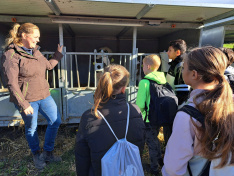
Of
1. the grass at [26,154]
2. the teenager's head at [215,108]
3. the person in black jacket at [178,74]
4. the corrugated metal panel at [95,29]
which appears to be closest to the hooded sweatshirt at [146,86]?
the person in black jacket at [178,74]

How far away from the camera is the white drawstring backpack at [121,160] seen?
1178mm

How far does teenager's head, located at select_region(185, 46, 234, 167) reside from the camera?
2.97 ft

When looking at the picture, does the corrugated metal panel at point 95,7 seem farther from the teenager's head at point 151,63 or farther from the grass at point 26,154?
the grass at point 26,154

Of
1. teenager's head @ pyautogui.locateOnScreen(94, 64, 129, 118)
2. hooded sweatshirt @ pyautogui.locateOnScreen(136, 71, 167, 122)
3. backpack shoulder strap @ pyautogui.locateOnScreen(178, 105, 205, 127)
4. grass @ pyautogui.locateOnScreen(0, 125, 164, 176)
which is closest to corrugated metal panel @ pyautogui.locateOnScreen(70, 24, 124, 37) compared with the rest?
hooded sweatshirt @ pyautogui.locateOnScreen(136, 71, 167, 122)

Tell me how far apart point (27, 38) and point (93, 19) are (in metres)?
1.22

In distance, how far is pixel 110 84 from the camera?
Answer: 1213mm

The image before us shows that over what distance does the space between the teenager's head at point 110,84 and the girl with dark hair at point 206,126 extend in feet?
1.55

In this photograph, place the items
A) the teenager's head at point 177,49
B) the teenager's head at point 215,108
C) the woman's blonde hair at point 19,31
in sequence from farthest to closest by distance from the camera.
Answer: the teenager's head at point 177,49, the woman's blonde hair at point 19,31, the teenager's head at point 215,108

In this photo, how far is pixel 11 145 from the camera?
3117 mm

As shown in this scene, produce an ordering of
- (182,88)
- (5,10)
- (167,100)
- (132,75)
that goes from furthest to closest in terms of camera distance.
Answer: (132,75) → (5,10) → (182,88) → (167,100)

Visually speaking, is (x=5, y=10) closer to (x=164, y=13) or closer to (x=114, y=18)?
(x=114, y=18)

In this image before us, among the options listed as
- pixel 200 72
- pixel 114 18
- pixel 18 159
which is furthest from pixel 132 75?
pixel 18 159

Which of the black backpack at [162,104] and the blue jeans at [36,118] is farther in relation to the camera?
the blue jeans at [36,118]

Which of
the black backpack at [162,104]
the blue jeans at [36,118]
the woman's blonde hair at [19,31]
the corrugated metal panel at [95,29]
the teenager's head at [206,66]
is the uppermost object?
the corrugated metal panel at [95,29]
